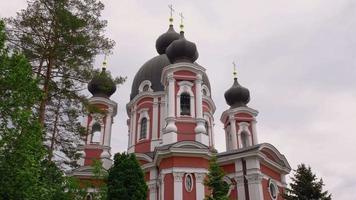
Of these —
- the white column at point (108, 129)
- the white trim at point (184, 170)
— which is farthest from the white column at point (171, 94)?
the white column at point (108, 129)

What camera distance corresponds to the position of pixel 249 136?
29062mm

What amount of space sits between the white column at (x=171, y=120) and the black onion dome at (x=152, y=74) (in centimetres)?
534

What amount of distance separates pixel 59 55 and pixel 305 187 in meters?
11.1

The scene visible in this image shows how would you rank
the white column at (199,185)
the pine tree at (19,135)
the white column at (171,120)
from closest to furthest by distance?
1. the pine tree at (19,135)
2. the white column at (199,185)
3. the white column at (171,120)

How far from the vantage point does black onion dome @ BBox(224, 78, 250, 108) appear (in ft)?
97.6

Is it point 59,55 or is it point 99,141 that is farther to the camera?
point 99,141

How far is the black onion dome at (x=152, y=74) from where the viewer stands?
28.5 metres

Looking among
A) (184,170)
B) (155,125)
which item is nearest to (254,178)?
(184,170)

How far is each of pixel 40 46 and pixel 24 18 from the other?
1106 mm

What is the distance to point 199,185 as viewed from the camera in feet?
63.9

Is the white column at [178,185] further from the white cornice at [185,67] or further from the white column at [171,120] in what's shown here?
the white cornice at [185,67]

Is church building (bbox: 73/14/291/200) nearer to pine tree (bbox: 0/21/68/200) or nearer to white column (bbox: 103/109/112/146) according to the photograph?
white column (bbox: 103/109/112/146)

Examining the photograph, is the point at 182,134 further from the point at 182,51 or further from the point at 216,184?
the point at 216,184

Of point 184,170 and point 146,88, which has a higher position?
point 146,88
